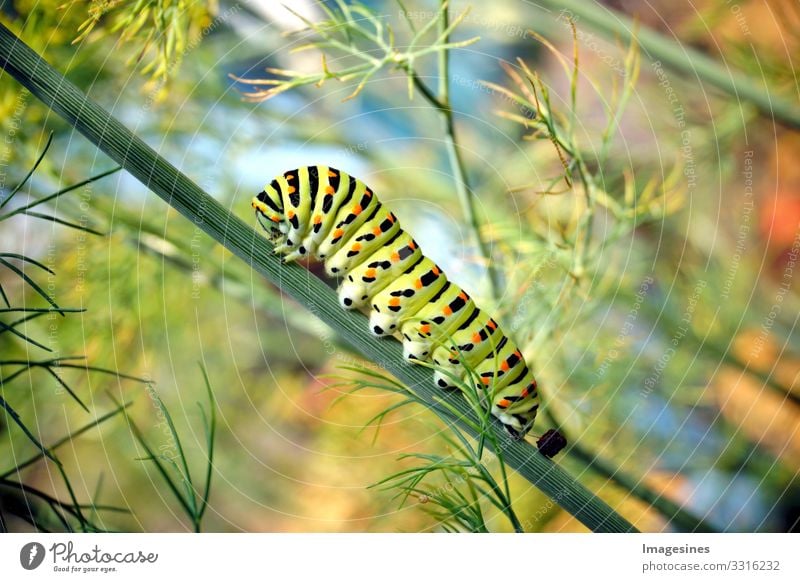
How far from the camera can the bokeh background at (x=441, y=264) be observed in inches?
39.5

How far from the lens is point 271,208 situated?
0.74 metres

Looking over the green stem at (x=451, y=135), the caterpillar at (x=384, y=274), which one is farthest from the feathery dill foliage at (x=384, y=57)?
the caterpillar at (x=384, y=274)

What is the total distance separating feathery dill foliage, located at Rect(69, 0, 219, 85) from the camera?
885 millimetres

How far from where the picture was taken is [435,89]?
1083 millimetres

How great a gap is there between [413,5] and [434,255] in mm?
370

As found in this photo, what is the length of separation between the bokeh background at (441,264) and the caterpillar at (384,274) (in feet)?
0.69

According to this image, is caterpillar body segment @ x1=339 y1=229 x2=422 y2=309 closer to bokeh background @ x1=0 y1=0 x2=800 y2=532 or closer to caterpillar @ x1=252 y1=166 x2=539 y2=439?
caterpillar @ x1=252 y1=166 x2=539 y2=439

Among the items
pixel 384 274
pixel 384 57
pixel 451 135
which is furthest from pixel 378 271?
pixel 384 57
